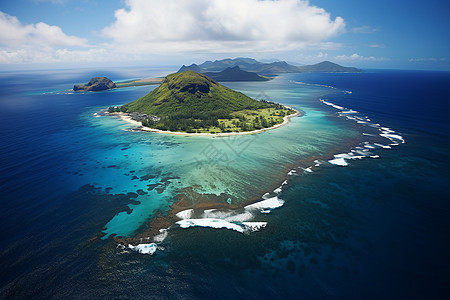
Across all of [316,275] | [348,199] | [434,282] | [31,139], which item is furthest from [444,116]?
[31,139]

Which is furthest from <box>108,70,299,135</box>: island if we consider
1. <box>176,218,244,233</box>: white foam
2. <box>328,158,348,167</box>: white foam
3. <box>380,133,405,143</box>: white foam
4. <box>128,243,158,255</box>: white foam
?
<box>128,243,158,255</box>: white foam

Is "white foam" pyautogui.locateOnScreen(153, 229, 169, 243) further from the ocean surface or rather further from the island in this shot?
the island

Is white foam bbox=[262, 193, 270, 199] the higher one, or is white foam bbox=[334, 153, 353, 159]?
white foam bbox=[334, 153, 353, 159]

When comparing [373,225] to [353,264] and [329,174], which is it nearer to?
[353,264]

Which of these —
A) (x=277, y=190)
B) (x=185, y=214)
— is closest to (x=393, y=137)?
(x=277, y=190)

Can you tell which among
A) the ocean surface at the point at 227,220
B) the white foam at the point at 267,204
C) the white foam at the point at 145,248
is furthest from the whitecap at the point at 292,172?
the white foam at the point at 145,248

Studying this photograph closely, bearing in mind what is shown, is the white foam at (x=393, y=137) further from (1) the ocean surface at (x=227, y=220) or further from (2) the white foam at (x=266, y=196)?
(2) the white foam at (x=266, y=196)
